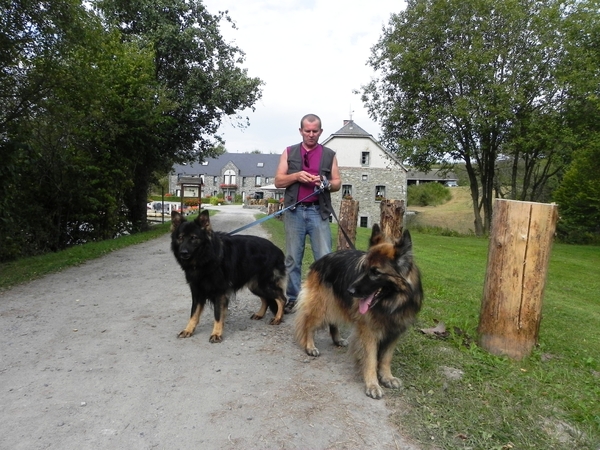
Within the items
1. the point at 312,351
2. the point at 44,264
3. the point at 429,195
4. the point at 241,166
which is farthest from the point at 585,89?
the point at 241,166

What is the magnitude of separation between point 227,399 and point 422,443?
4.69 feet

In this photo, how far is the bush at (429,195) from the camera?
50531mm

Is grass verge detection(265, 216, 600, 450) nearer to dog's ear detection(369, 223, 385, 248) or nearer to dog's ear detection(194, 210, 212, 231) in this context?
dog's ear detection(369, 223, 385, 248)

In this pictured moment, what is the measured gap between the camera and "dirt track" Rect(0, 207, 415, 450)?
2660mm

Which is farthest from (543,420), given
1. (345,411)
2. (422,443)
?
(345,411)

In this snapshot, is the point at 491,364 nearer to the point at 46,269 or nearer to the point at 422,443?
the point at 422,443

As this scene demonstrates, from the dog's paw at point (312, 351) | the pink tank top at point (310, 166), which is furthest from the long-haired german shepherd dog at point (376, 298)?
the pink tank top at point (310, 166)

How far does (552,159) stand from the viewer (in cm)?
2355

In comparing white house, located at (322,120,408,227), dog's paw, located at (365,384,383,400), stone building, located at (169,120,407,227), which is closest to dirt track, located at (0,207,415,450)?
dog's paw, located at (365,384,383,400)

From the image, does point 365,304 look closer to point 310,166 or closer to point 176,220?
point 310,166

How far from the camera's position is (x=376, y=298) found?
326cm

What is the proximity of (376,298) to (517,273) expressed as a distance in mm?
1527

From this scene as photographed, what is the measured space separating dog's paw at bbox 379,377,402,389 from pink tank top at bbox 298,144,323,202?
7.13ft

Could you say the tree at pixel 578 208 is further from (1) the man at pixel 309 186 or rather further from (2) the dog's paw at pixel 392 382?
(2) the dog's paw at pixel 392 382
